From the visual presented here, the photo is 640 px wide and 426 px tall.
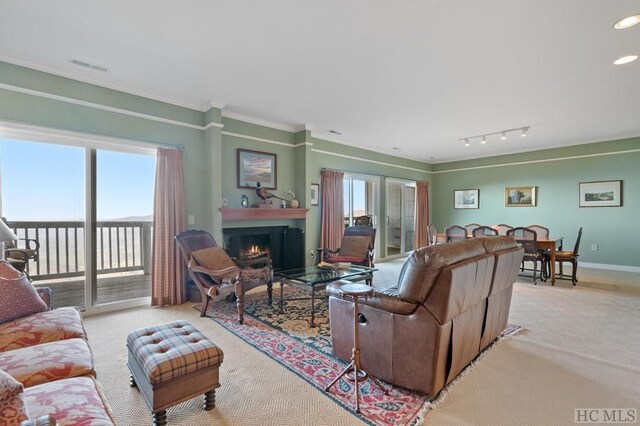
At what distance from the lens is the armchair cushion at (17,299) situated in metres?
1.98

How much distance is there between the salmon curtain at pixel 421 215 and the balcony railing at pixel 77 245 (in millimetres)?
6830

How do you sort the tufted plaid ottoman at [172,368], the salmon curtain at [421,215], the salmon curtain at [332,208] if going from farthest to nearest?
the salmon curtain at [421,215], the salmon curtain at [332,208], the tufted plaid ottoman at [172,368]

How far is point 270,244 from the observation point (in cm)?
537

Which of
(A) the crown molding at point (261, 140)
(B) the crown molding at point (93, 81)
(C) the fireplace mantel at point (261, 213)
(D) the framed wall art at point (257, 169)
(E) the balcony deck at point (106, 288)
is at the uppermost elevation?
(B) the crown molding at point (93, 81)

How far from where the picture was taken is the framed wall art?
16.4 feet

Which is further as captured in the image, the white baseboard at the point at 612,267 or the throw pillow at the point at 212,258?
the white baseboard at the point at 612,267

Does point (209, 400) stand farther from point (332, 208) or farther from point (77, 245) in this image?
point (332, 208)

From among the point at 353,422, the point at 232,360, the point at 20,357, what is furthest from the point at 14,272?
the point at 353,422

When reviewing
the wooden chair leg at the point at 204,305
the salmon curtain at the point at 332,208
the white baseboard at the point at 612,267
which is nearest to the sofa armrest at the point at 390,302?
the wooden chair leg at the point at 204,305

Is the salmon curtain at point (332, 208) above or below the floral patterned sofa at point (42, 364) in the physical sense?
above

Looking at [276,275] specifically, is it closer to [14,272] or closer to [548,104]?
[14,272]

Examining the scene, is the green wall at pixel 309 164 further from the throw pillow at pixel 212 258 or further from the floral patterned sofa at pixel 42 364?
the floral patterned sofa at pixel 42 364

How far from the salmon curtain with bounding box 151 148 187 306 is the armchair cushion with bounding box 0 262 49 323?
1788 millimetres

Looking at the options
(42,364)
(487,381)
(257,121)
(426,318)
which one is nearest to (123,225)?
(257,121)
